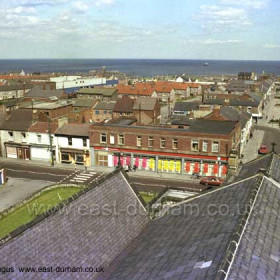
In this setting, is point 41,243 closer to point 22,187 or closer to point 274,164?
point 274,164

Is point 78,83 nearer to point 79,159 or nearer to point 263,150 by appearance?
point 79,159

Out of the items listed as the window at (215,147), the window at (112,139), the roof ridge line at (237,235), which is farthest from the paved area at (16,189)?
the roof ridge line at (237,235)

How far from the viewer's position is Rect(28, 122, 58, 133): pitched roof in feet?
182

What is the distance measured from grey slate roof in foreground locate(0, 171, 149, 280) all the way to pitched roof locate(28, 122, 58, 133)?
38.5 metres

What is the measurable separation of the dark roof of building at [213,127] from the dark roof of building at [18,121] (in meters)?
27.8

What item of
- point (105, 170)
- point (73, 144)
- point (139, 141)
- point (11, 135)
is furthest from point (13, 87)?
point (139, 141)

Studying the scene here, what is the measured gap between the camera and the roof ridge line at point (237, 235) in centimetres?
971

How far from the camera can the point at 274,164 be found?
68.3 feet

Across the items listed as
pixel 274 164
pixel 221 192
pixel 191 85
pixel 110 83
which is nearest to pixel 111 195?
pixel 221 192

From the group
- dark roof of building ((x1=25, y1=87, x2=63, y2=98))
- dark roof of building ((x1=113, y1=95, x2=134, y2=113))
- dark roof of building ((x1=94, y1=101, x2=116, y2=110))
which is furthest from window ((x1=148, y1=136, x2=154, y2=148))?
dark roof of building ((x1=25, y1=87, x2=63, y2=98))

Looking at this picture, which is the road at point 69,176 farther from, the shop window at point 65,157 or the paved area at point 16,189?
the shop window at point 65,157

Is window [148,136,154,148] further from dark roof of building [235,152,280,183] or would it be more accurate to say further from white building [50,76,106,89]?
white building [50,76,106,89]

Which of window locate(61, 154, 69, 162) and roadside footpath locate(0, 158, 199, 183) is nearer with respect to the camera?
roadside footpath locate(0, 158, 199, 183)

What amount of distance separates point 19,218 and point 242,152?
42189 mm
